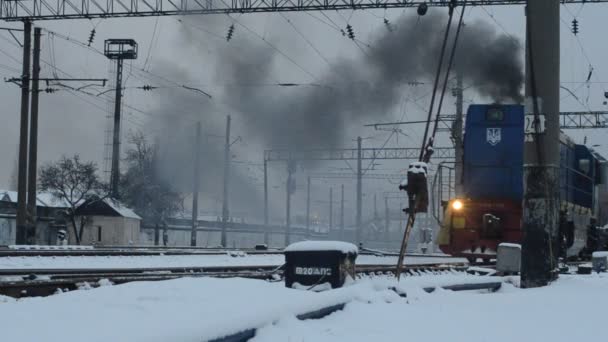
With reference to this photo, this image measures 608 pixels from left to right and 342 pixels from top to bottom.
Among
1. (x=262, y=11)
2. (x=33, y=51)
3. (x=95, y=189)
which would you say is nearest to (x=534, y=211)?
(x=262, y=11)

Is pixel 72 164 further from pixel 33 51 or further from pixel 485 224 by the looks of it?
pixel 485 224

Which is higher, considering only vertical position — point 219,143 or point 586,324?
point 219,143

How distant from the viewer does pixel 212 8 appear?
27125 mm

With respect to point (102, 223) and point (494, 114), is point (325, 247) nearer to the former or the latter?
point (494, 114)

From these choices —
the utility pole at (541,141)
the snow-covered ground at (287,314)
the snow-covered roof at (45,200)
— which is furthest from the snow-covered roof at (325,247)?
the snow-covered roof at (45,200)

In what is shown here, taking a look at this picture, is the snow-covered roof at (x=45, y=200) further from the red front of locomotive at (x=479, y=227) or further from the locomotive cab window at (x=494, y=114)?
the locomotive cab window at (x=494, y=114)

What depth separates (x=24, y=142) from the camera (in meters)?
32.1

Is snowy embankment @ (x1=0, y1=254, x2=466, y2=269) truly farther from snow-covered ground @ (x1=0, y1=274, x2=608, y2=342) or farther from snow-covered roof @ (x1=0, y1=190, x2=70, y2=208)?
snow-covered roof @ (x1=0, y1=190, x2=70, y2=208)

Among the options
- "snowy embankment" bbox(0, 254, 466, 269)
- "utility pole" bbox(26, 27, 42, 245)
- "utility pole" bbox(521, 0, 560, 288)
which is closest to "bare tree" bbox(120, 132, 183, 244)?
"utility pole" bbox(26, 27, 42, 245)

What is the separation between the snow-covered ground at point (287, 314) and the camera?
4570mm

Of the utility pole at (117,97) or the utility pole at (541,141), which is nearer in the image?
the utility pole at (541,141)

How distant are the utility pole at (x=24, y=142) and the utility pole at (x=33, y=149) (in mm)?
295

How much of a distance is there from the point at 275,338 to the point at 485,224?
45.0 ft

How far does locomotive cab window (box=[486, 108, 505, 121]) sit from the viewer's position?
64.8ft
